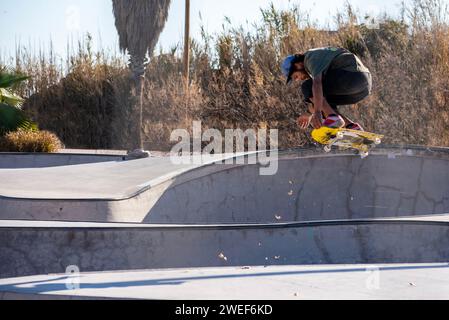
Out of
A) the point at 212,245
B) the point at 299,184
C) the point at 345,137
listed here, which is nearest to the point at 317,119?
the point at 345,137

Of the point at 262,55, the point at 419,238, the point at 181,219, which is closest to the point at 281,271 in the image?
the point at 419,238

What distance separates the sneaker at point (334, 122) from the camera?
24.9 feet

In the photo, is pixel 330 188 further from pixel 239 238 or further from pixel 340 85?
pixel 239 238

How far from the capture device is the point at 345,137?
7930 mm

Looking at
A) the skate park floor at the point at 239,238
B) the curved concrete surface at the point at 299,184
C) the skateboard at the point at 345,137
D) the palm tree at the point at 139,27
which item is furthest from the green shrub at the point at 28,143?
the skateboard at the point at 345,137

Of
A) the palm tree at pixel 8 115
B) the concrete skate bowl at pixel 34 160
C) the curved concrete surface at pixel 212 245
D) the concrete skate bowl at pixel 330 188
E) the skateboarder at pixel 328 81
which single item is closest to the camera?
the curved concrete surface at pixel 212 245

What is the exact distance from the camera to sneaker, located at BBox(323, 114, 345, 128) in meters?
7.58

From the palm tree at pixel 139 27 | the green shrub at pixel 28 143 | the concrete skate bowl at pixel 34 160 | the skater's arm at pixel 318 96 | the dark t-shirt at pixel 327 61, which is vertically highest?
the palm tree at pixel 139 27

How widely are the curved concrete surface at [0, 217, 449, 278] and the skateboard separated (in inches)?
60.4

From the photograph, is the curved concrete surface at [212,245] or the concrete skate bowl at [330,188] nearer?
the curved concrete surface at [212,245]

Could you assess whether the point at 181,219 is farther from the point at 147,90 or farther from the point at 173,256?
the point at 147,90

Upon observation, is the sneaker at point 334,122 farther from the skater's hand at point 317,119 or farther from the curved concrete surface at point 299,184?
the curved concrete surface at point 299,184

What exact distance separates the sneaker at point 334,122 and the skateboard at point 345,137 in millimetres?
52

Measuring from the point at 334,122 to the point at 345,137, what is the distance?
0.40m
